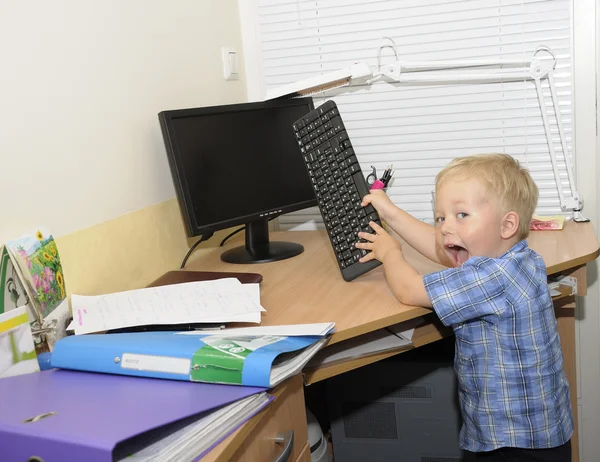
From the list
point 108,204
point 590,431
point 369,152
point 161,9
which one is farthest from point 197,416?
point 590,431

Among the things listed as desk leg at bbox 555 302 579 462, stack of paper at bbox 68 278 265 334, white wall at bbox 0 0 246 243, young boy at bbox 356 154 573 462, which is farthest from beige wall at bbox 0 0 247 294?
desk leg at bbox 555 302 579 462

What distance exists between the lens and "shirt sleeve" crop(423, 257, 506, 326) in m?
1.18

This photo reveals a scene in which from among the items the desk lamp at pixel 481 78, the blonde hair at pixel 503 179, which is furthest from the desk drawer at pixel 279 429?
the desk lamp at pixel 481 78

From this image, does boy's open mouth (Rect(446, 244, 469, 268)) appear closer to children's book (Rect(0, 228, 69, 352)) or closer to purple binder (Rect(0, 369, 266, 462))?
purple binder (Rect(0, 369, 266, 462))

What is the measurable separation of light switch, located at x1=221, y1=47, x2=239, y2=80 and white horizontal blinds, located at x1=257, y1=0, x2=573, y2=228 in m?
0.11

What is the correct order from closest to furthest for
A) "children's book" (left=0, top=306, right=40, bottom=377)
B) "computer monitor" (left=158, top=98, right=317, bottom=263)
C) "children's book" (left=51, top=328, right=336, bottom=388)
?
"children's book" (left=51, top=328, right=336, bottom=388), "children's book" (left=0, top=306, right=40, bottom=377), "computer monitor" (left=158, top=98, right=317, bottom=263)

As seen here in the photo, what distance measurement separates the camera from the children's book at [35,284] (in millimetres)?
1084

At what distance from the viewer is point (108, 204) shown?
1380 millimetres

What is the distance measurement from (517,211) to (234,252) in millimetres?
733

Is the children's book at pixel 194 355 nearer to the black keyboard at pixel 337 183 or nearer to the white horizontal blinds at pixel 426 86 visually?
the black keyboard at pixel 337 183

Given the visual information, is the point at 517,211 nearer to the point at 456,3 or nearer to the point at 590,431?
the point at 456,3

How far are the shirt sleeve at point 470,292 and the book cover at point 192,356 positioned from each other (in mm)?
275

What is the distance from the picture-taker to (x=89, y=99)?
1324 millimetres

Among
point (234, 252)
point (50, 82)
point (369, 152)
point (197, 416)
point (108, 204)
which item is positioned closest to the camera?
point (197, 416)
